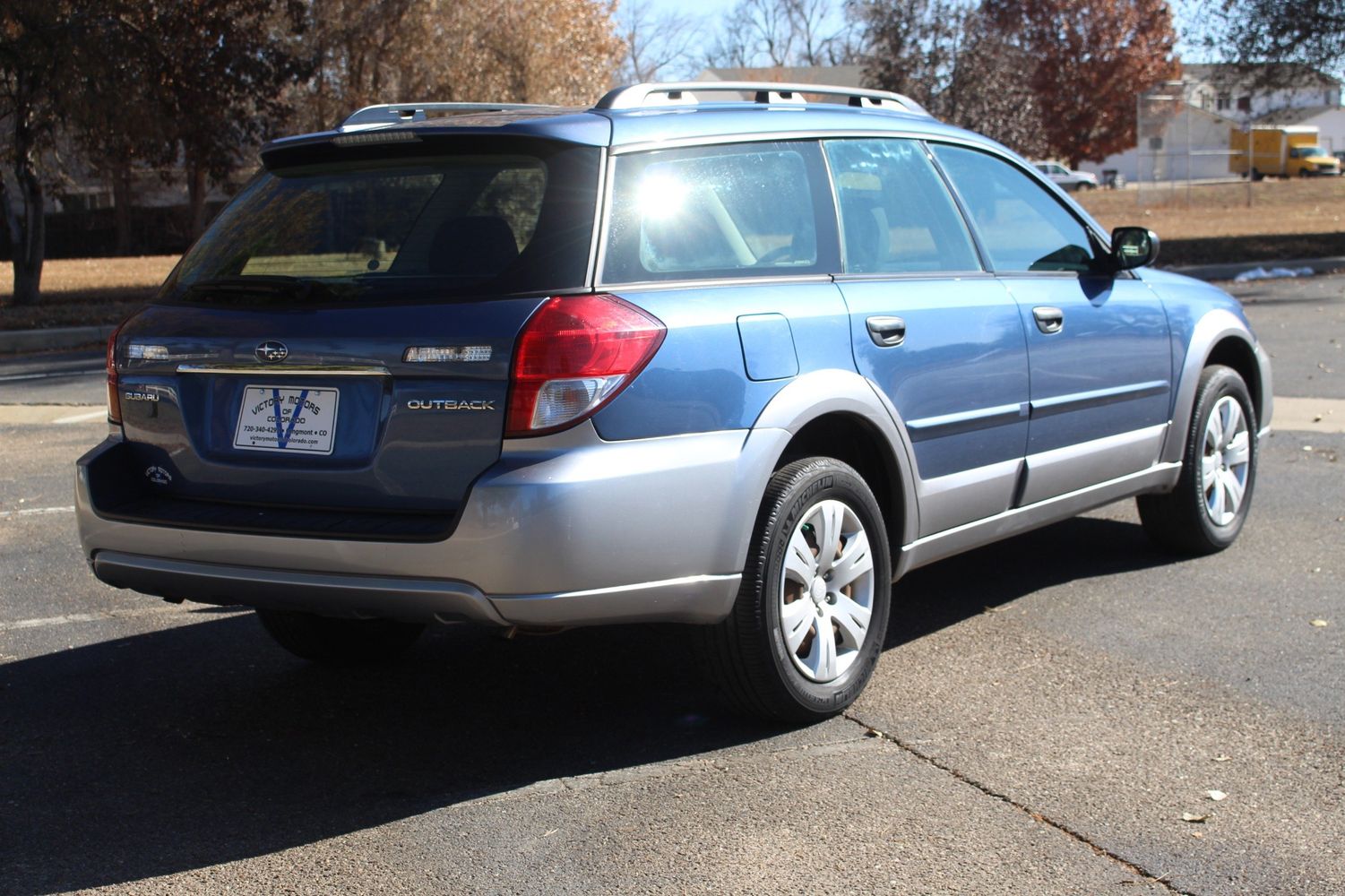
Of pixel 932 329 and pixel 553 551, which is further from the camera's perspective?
pixel 932 329

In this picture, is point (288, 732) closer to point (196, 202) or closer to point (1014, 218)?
point (1014, 218)

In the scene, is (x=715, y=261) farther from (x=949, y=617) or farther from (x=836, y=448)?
(x=949, y=617)

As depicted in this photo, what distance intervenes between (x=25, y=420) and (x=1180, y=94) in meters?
32.9

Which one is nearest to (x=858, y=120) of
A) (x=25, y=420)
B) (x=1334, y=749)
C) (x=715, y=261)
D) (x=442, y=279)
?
(x=715, y=261)

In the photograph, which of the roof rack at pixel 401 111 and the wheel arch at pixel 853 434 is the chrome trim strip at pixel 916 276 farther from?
the roof rack at pixel 401 111

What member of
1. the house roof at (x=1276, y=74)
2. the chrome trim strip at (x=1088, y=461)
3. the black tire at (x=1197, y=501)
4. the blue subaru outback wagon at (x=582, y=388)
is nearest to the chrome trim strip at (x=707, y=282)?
the blue subaru outback wagon at (x=582, y=388)

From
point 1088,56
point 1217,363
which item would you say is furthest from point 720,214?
point 1088,56

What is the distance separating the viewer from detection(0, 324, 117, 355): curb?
16781 millimetres

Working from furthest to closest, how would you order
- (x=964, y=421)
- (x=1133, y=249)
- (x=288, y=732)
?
(x=1133, y=249) < (x=964, y=421) < (x=288, y=732)

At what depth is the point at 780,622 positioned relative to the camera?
4148mm

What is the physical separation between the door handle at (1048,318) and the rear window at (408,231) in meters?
1.96

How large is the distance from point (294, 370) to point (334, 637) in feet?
4.43

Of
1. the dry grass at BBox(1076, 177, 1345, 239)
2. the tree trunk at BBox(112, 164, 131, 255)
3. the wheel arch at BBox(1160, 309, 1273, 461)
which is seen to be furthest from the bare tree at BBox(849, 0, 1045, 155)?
the wheel arch at BBox(1160, 309, 1273, 461)

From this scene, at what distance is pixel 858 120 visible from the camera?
493cm
